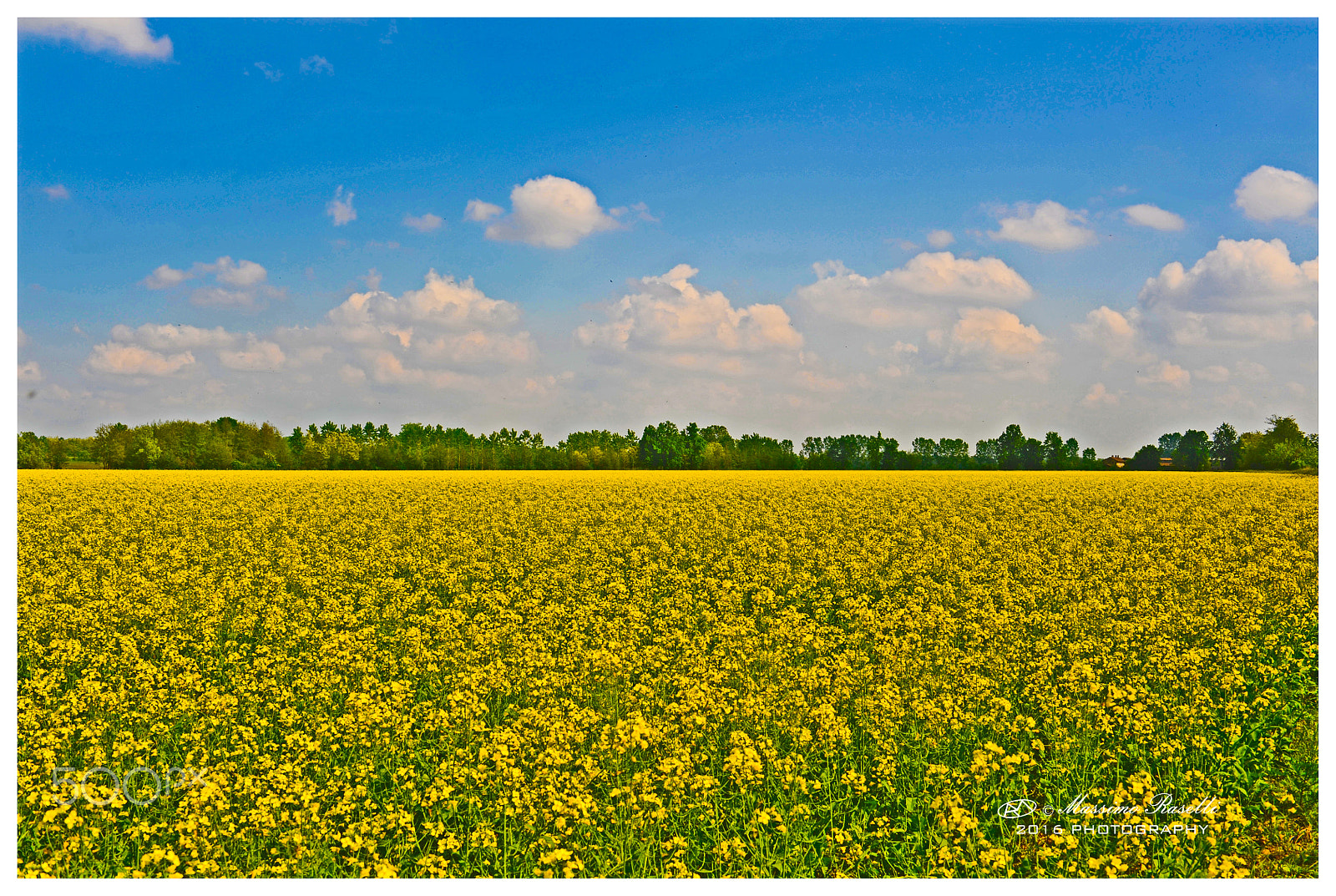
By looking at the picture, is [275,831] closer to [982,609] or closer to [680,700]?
[680,700]

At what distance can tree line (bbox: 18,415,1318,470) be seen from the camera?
63.0 m

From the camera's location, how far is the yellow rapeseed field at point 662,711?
A: 22.8 ft

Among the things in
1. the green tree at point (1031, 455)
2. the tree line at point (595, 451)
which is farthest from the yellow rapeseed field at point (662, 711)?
the green tree at point (1031, 455)

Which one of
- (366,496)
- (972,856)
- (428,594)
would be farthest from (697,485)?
(972,856)

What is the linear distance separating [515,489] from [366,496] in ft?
19.0

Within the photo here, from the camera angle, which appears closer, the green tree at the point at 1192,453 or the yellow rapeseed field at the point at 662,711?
the yellow rapeseed field at the point at 662,711

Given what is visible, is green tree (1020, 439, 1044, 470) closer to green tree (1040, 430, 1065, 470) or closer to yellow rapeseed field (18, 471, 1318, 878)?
green tree (1040, 430, 1065, 470)

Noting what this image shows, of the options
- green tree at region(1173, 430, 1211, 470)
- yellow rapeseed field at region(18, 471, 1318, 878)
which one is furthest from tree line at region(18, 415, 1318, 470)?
yellow rapeseed field at region(18, 471, 1318, 878)

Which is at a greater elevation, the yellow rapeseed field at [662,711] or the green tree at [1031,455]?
the green tree at [1031,455]

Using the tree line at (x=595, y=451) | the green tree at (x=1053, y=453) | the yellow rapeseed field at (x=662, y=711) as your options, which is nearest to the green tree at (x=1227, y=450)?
the tree line at (x=595, y=451)

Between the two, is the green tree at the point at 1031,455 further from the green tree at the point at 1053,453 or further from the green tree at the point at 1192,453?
the green tree at the point at 1192,453

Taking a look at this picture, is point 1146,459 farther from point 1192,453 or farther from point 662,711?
point 662,711

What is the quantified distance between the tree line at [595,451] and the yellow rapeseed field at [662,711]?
4630 cm
